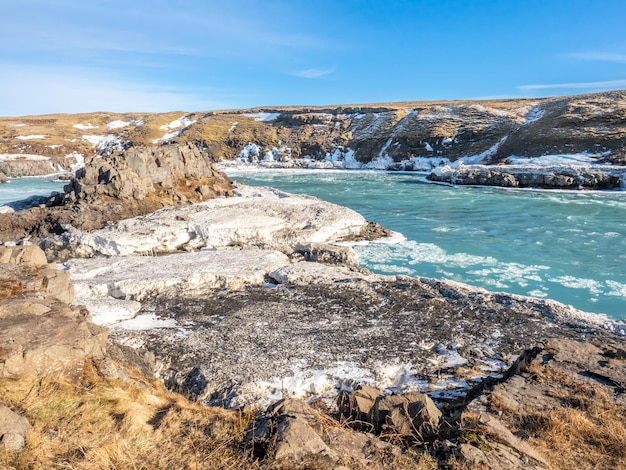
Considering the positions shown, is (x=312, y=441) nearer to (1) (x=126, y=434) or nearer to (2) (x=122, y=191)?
(1) (x=126, y=434)

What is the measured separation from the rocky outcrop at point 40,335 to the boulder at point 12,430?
4.81 ft

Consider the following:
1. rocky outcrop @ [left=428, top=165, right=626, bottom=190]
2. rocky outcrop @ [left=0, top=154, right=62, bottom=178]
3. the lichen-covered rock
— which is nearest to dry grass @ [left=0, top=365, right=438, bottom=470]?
the lichen-covered rock

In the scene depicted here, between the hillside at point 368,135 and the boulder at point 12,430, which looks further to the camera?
the hillside at point 368,135

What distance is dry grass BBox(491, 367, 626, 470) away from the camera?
522 centimetres

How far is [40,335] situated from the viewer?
22.3ft

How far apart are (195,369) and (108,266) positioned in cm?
909

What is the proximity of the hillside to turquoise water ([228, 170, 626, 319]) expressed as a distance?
78.7 ft

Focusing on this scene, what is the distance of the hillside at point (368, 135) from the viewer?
64.2m

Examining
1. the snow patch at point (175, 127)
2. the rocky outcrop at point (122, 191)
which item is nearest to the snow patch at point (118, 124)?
the snow patch at point (175, 127)

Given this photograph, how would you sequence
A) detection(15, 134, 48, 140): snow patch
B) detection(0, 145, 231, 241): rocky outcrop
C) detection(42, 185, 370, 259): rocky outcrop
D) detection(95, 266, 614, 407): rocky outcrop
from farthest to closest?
1. detection(15, 134, 48, 140): snow patch
2. detection(0, 145, 231, 241): rocky outcrop
3. detection(42, 185, 370, 259): rocky outcrop
4. detection(95, 266, 614, 407): rocky outcrop

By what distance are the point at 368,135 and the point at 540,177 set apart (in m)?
45.5

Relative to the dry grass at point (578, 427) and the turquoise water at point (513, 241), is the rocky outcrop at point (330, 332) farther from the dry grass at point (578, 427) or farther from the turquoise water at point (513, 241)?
the turquoise water at point (513, 241)

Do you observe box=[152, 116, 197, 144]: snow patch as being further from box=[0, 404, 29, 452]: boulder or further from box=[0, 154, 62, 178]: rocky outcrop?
box=[0, 404, 29, 452]: boulder

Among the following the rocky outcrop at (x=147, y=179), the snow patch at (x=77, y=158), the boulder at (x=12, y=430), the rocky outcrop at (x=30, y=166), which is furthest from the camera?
the snow patch at (x=77, y=158)
